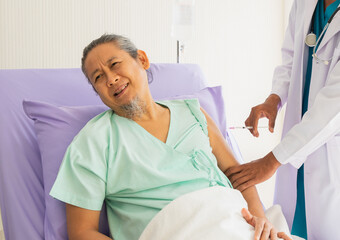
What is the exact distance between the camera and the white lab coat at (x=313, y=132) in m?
1.28

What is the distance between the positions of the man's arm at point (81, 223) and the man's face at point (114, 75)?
15.7 inches

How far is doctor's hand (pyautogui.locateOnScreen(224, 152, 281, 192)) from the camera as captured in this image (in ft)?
4.44

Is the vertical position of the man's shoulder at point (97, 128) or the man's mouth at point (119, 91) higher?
the man's mouth at point (119, 91)

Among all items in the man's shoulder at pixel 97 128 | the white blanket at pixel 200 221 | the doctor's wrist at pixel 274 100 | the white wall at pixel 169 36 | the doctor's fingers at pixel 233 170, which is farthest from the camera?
the white wall at pixel 169 36

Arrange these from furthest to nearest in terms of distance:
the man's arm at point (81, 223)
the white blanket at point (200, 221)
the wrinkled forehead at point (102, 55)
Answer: the wrinkled forehead at point (102, 55)
the man's arm at point (81, 223)
the white blanket at point (200, 221)

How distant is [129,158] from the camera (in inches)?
46.9

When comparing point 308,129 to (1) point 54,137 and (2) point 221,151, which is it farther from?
(1) point 54,137

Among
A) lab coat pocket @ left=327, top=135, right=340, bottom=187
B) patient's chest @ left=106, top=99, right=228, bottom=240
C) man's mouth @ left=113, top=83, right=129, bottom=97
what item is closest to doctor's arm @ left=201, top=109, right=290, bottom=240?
patient's chest @ left=106, top=99, right=228, bottom=240

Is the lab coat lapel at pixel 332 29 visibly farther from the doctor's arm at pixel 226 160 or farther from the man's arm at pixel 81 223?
the man's arm at pixel 81 223

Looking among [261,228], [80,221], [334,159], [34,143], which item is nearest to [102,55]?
[34,143]

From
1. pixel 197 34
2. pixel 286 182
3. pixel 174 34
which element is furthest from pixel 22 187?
pixel 197 34

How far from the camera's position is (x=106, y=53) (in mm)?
1313

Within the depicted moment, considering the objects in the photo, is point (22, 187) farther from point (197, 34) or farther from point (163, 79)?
point (197, 34)

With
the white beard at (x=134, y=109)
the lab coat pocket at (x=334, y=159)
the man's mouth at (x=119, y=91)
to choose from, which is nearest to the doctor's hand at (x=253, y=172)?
the lab coat pocket at (x=334, y=159)
